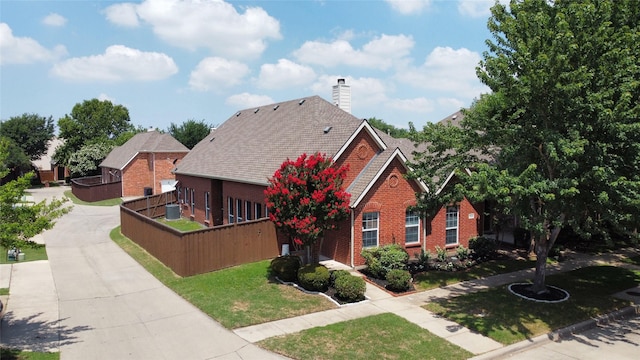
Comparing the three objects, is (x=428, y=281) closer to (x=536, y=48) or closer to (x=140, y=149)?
(x=536, y=48)

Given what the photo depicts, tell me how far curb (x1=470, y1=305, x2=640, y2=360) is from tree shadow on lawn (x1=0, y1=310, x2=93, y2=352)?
9.95 metres

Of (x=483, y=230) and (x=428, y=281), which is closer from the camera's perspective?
(x=428, y=281)

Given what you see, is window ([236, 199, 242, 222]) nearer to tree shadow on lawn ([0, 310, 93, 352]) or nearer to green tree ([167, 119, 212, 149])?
tree shadow on lawn ([0, 310, 93, 352])

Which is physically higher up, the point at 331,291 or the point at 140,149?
the point at 140,149

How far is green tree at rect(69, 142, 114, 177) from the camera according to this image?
6084cm

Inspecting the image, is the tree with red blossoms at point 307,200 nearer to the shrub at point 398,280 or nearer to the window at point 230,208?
the shrub at point 398,280

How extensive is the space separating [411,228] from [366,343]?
9015 mm

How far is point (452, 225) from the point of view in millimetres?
21000

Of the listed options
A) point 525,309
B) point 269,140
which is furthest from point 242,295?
point 269,140

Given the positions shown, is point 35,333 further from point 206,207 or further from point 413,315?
point 206,207

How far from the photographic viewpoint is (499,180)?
1198 cm

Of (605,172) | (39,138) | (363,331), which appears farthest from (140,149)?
(605,172)

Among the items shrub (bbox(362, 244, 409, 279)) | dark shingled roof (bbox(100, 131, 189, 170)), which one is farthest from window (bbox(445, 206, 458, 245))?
dark shingled roof (bbox(100, 131, 189, 170))

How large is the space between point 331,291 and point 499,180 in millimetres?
6535
